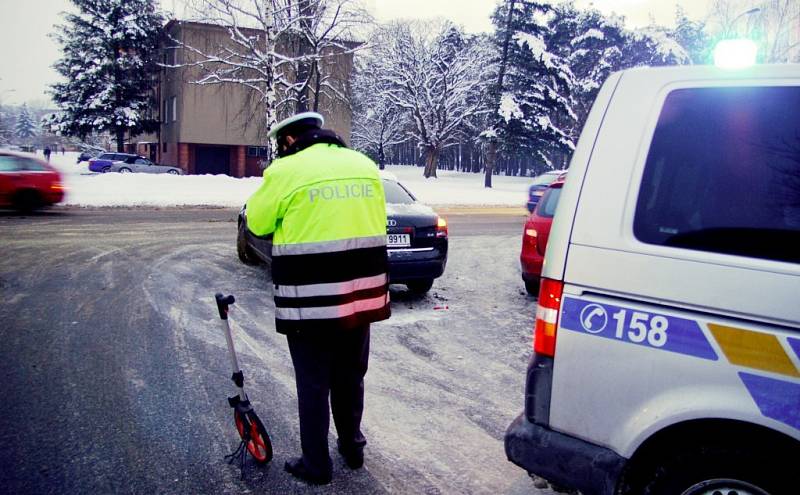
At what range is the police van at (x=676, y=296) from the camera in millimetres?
1970

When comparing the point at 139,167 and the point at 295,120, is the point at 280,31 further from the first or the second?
the point at 295,120

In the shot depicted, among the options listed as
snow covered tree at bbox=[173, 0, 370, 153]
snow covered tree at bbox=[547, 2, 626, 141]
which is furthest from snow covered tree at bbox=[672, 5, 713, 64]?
snow covered tree at bbox=[173, 0, 370, 153]

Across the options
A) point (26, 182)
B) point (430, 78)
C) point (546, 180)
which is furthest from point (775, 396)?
point (430, 78)

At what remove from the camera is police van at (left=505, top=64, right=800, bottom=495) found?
1970mm

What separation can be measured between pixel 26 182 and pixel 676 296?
15.7m

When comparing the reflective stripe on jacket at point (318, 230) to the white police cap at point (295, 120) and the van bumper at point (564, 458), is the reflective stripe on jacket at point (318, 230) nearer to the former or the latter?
the white police cap at point (295, 120)

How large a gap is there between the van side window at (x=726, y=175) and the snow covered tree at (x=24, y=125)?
14713 cm

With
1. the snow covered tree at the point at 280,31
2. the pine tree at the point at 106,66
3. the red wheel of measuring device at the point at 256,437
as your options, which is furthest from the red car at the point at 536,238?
the pine tree at the point at 106,66

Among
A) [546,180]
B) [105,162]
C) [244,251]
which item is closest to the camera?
[244,251]

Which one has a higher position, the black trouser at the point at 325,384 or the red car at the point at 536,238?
the red car at the point at 536,238

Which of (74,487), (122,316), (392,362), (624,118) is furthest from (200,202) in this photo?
(624,118)

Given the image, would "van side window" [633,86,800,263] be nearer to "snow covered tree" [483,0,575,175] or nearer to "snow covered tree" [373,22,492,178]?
"snow covered tree" [483,0,575,175]

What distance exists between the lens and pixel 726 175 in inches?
83.3

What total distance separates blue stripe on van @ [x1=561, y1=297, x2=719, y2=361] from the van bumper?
0.46 m
